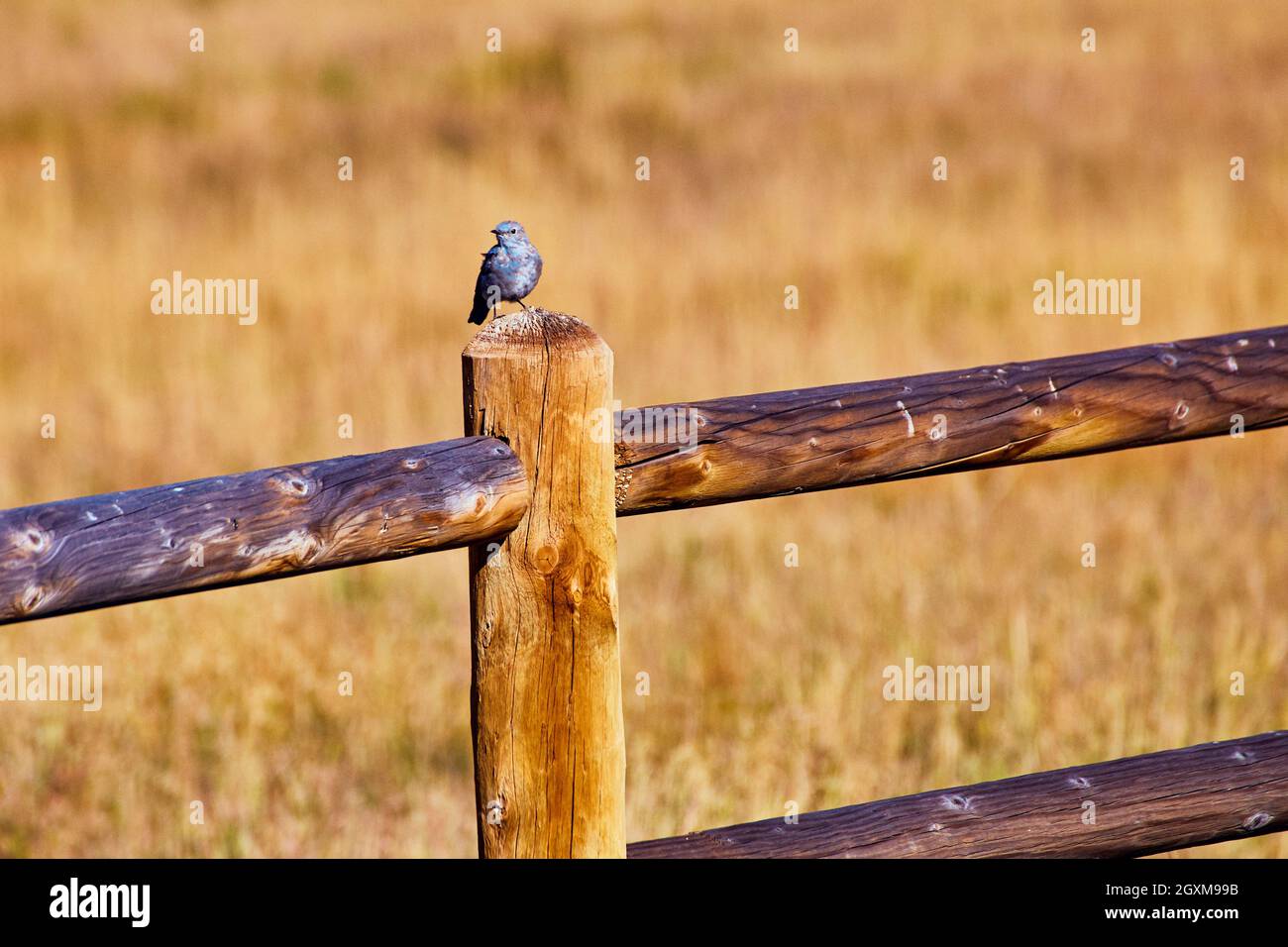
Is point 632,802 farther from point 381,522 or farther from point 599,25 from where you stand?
point 599,25

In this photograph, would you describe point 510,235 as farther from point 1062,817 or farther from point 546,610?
point 1062,817

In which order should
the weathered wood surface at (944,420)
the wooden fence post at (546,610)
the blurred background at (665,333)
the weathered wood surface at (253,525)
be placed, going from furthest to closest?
the blurred background at (665,333) → the weathered wood surface at (944,420) → the wooden fence post at (546,610) → the weathered wood surface at (253,525)

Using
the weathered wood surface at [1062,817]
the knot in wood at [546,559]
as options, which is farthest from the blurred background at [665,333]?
the knot in wood at [546,559]

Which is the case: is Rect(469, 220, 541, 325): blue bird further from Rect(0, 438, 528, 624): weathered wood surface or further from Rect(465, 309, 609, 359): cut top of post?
Rect(0, 438, 528, 624): weathered wood surface

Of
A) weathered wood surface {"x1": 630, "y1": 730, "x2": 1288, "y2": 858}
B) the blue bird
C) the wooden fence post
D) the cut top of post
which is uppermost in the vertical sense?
the blue bird

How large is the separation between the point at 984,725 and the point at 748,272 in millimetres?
4404

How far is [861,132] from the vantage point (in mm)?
10578

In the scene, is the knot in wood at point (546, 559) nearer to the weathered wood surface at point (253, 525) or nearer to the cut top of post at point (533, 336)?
the weathered wood surface at point (253, 525)

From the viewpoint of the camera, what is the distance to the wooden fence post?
6.91 ft

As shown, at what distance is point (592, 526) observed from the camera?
2145mm

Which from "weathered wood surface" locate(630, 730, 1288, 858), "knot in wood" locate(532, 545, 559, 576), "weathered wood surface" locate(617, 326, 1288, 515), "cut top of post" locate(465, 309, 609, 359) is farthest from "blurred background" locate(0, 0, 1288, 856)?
"cut top of post" locate(465, 309, 609, 359)

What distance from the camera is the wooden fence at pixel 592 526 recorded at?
1.80 meters

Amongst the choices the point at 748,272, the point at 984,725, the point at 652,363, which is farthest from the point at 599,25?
the point at 984,725

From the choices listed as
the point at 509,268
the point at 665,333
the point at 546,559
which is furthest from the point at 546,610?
the point at 665,333
